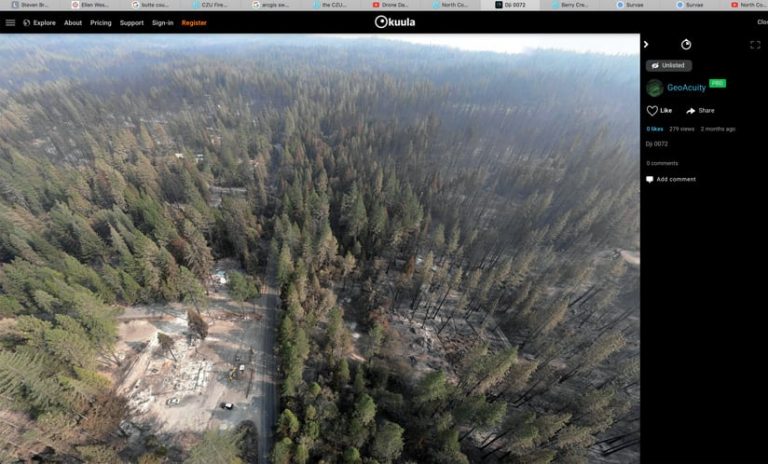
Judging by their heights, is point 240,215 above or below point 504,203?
above

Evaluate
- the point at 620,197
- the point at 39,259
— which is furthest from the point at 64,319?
the point at 620,197

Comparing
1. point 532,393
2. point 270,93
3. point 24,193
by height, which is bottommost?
point 532,393

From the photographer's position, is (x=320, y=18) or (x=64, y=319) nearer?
(x=320, y=18)

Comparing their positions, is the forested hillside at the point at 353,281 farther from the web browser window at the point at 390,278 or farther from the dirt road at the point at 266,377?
the dirt road at the point at 266,377
